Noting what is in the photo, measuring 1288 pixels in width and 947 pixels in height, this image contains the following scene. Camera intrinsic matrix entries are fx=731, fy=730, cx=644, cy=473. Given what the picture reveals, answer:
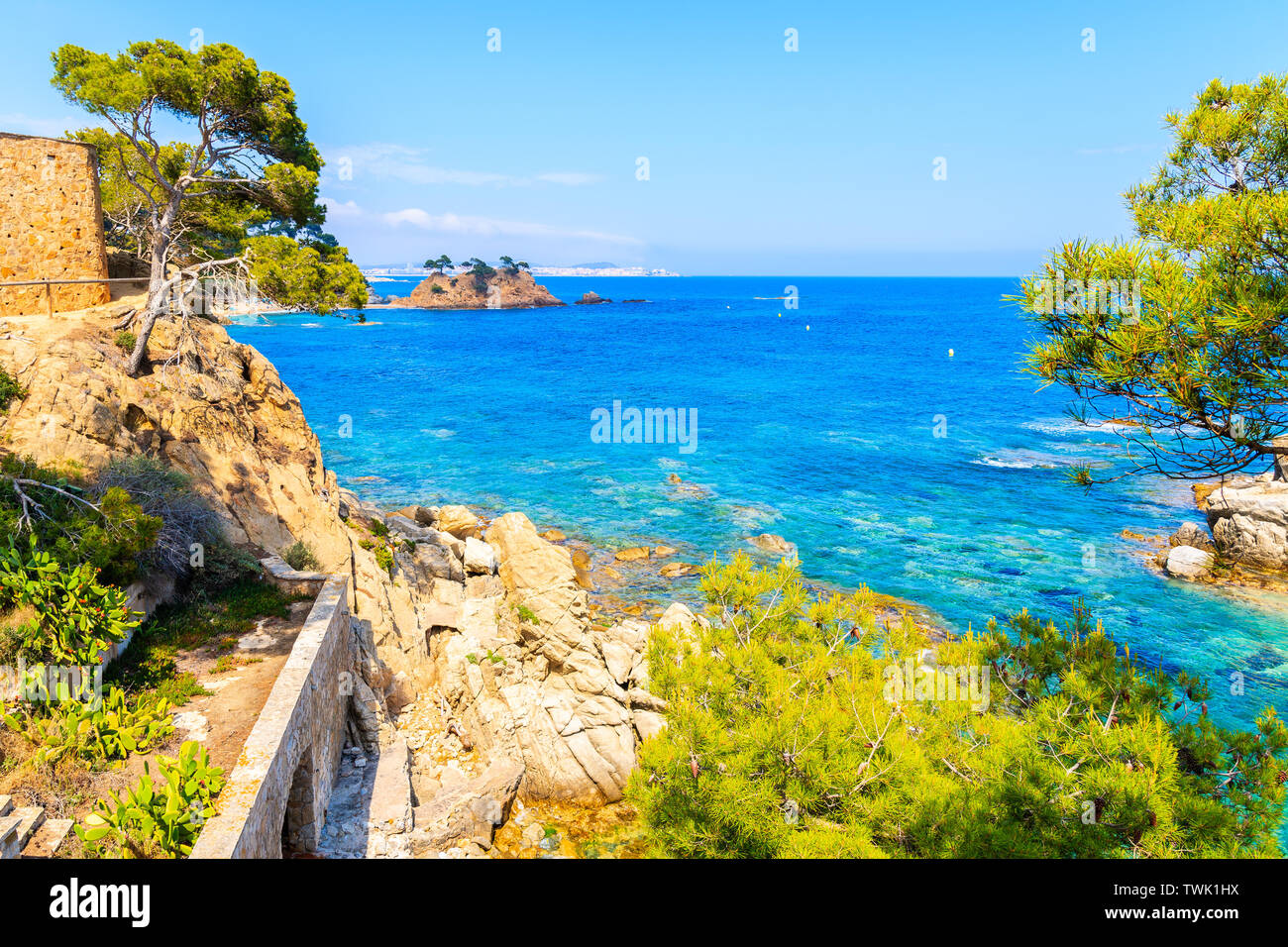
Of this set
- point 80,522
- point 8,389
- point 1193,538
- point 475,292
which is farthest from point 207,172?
point 475,292

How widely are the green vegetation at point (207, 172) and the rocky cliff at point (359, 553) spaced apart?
1681 millimetres

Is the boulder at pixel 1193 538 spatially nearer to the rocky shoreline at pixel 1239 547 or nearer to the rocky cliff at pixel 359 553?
the rocky shoreline at pixel 1239 547

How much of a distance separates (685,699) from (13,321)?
61.5ft

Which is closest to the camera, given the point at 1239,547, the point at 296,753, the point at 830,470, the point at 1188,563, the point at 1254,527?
the point at 296,753

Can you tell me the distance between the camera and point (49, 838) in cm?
827

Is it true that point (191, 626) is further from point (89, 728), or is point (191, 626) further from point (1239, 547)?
point (1239, 547)

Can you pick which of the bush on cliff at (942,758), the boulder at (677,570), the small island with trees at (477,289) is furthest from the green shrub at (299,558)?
the small island with trees at (477,289)

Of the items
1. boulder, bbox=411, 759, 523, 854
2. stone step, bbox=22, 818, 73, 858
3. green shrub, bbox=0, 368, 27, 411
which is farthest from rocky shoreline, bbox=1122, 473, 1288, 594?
green shrub, bbox=0, 368, 27, 411

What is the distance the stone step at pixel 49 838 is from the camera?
8062 millimetres

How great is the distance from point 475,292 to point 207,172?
160 metres

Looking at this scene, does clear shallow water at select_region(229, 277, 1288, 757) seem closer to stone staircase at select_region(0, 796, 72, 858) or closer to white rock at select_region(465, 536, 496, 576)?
white rock at select_region(465, 536, 496, 576)

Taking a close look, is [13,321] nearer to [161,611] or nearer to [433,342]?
[161,611]

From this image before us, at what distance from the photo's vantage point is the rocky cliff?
51.0 feet

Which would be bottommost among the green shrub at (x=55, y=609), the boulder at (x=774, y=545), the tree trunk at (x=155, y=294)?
the boulder at (x=774, y=545)
